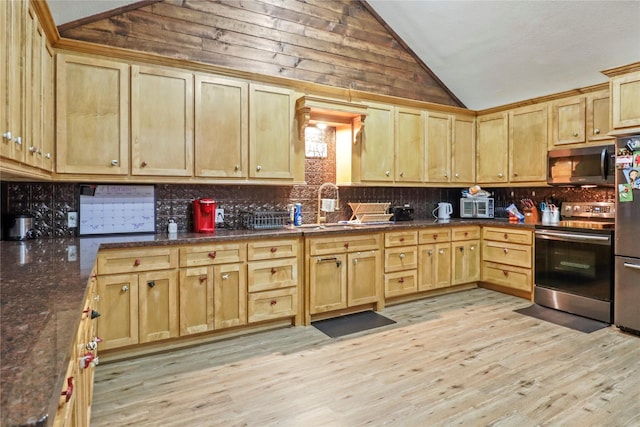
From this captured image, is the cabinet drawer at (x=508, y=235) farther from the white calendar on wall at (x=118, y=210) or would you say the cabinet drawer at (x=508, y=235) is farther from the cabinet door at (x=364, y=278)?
the white calendar on wall at (x=118, y=210)

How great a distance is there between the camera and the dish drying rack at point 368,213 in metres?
4.37

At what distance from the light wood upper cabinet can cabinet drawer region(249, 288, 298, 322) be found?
3234mm

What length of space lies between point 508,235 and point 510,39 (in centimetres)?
220

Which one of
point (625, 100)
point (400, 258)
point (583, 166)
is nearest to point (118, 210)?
point (400, 258)

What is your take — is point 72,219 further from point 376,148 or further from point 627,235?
point 627,235

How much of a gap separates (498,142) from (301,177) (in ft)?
9.10

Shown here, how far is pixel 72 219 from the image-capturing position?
123 inches

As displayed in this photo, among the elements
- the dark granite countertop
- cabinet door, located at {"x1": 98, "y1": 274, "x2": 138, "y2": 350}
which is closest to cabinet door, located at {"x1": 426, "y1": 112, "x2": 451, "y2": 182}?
cabinet door, located at {"x1": 98, "y1": 274, "x2": 138, "y2": 350}

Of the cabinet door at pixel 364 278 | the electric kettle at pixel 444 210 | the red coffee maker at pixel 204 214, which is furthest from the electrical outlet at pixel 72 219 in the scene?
the electric kettle at pixel 444 210

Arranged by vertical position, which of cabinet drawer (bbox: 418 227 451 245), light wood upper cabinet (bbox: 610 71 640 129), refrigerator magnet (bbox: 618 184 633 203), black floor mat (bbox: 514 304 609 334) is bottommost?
black floor mat (bbox: 514 304 609 334)

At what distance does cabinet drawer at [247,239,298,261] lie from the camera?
3266 millimetres

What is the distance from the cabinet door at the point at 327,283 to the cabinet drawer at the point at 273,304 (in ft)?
0.62

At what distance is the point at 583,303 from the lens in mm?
3766

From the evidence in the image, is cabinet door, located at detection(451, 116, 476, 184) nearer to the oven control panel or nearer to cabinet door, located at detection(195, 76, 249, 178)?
the oven control panel
